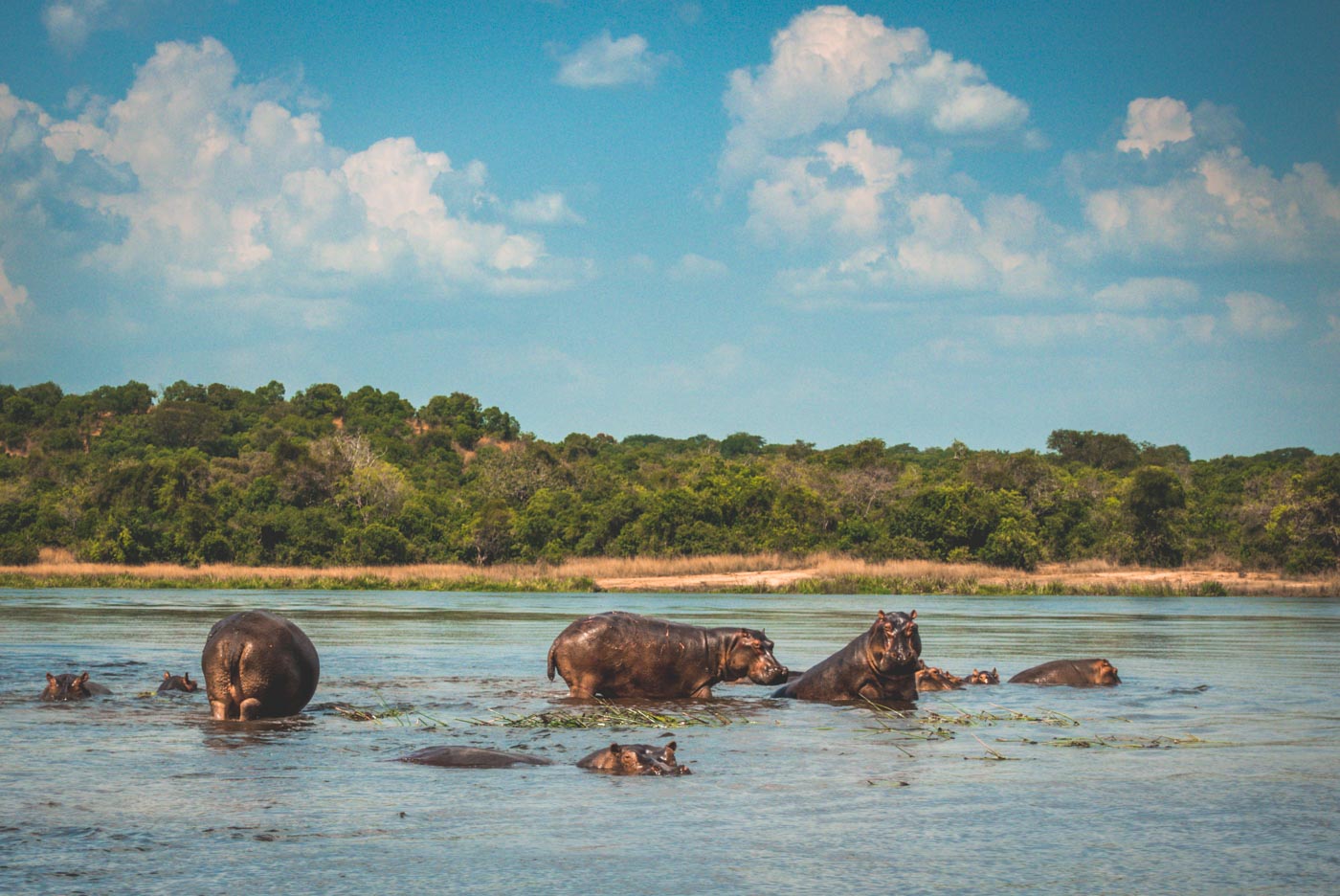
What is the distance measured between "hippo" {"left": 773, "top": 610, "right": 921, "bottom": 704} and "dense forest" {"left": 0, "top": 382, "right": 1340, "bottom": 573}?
44.4 m

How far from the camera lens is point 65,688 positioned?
41.1ft

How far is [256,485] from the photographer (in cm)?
6831

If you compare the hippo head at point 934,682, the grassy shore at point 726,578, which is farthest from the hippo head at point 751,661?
the grassy shore at point 726,578

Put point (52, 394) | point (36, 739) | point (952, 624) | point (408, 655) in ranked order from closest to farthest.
A: point (36, 739) → point (408, 655) → point (952, 624) → point (52, 394)

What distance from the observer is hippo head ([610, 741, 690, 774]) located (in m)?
8.59

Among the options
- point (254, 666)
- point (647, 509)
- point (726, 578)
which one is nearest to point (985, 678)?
point (254, 666)

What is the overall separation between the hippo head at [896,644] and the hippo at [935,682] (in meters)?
1.63

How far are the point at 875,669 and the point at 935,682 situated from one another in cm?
176

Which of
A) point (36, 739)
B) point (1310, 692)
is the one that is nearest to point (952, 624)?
point (1310, 692)

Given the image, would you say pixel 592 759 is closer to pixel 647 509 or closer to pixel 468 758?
pixel 468 758

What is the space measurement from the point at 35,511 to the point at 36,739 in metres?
61.9

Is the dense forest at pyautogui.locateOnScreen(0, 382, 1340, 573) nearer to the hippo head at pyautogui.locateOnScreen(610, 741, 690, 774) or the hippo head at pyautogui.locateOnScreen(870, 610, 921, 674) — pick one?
the hippo head at pyautogui.locateOnScreen(870, 610, 921, 674)

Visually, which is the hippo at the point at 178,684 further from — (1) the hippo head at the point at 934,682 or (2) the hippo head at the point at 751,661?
(1) the hippo head at the point at 934,682

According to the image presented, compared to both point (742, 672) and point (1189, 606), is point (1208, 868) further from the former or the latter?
point (1189, 606)
